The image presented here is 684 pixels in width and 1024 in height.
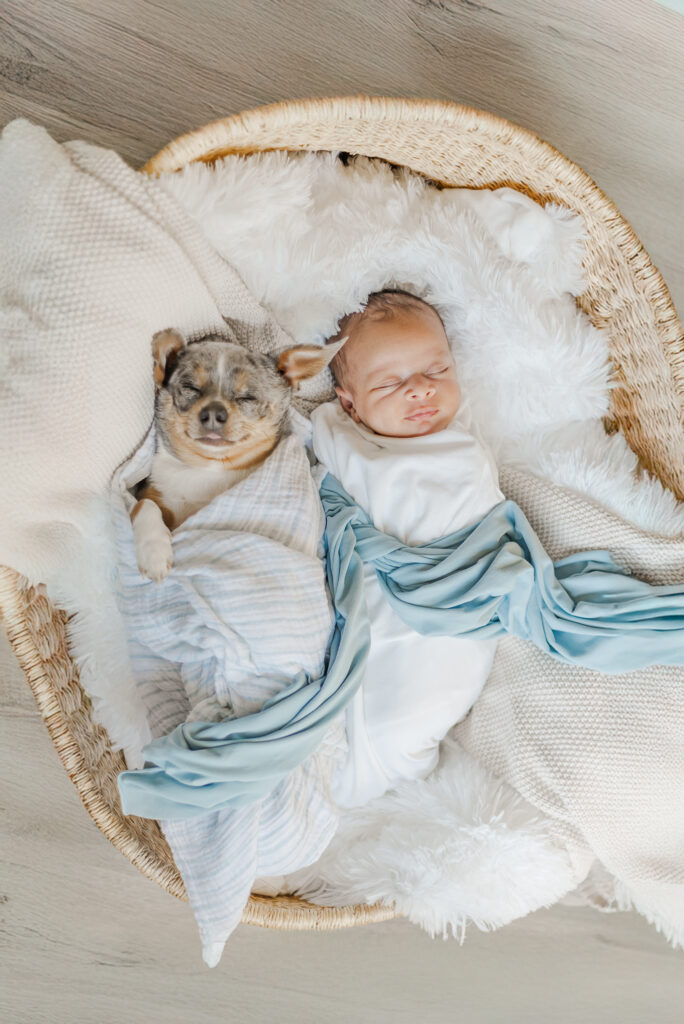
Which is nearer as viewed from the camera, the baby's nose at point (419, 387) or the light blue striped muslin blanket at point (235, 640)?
the light blue striped muslin blanket at point (235, 640)

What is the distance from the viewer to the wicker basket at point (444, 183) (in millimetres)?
1239

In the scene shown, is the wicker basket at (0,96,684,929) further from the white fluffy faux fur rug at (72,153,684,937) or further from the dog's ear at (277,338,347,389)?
the dog's ear at (277,338,347,389)

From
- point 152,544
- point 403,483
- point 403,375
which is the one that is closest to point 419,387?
point 403,375

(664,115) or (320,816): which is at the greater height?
(664,115)

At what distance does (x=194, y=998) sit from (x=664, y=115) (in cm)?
217

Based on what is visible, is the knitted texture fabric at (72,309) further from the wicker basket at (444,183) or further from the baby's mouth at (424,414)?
the baby's mouth at (424,414)

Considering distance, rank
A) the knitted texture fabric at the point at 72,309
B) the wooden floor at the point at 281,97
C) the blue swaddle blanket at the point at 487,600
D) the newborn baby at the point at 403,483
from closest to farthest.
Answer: the knitted texture fabric at the point at 72,309 → the blue swaddle blanket at the point at 487,600 → the newborn baby at the point at 403,483 → the wooden floor at the point at 281,97

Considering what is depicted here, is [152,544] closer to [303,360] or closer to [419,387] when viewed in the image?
[303,360]

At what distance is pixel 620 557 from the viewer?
141 cm

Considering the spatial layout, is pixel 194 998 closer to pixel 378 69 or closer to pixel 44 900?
pixel 44 900

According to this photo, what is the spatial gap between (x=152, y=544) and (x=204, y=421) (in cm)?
20

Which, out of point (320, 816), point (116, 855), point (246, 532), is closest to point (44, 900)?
point (116, 855)

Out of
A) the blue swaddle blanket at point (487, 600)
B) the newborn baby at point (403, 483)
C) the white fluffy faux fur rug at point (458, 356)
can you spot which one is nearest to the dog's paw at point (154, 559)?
the white fluffy faux fur rug at point (458, 356)

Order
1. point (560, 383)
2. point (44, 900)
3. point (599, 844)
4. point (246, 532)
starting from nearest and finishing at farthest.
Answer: point (246, 532) → point (599, 844) → point (560, 383) → point (44, 900)
